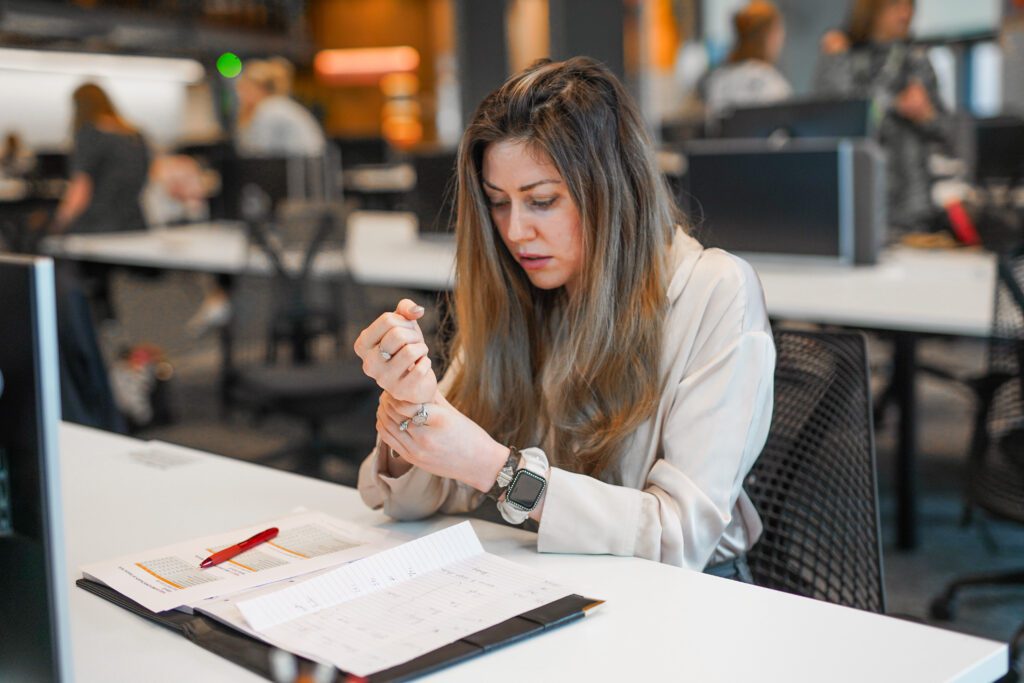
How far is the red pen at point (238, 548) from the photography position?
1265 millimetres

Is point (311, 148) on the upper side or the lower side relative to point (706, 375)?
upper

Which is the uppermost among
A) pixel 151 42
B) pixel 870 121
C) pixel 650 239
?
pixel 151 42

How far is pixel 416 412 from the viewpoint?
50.6 inches

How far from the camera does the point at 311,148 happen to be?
6.55 meters

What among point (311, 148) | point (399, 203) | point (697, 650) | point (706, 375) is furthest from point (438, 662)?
point (399, 203)

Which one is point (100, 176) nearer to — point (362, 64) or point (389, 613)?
point (389, 613)

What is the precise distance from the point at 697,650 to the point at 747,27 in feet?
13.6

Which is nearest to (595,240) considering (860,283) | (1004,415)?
(1004,415)

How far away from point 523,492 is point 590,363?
212mm

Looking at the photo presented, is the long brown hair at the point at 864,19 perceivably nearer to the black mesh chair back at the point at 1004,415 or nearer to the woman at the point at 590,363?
the black mesh chair back at the point at 1004,415

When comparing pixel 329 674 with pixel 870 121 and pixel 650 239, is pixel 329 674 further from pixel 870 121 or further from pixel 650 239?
pixel 870 121

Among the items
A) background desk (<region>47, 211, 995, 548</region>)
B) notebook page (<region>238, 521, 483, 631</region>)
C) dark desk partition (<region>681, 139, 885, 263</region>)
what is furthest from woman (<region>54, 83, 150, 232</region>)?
notebook page (<region>238, 521, 483, 631</region>)

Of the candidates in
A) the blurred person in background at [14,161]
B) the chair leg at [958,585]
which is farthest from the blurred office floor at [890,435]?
the blurred person in background at [14,161]

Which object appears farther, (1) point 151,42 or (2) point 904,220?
(1) point 151,42
